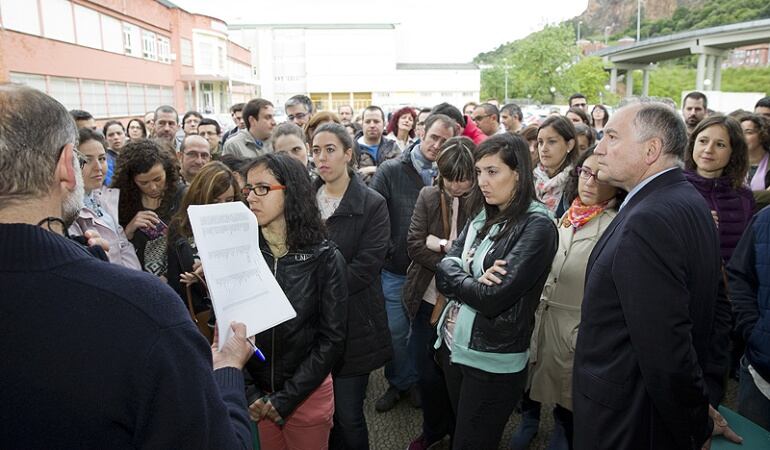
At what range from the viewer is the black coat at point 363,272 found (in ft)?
9.20

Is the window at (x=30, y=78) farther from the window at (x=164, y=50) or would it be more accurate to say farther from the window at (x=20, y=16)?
the window at (x=164, y=50)

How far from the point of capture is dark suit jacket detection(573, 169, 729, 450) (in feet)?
6.02

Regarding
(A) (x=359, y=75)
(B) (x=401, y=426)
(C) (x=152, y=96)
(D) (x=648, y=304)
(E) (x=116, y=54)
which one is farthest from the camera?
(A) (x=359, y=75)

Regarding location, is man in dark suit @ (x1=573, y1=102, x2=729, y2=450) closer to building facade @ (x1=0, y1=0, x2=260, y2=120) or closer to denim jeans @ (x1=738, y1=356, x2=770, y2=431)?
denim jeans @ (x1=738, y1=356, x2=770, y2=431)

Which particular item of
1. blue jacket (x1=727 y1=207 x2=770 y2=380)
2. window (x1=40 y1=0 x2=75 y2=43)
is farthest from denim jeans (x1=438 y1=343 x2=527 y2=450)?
window (x1=40 y1=0 x2=75 y2=43)

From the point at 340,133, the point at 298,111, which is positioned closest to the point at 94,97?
the point at 298,111

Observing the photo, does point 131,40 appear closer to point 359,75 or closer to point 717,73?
point 359,75

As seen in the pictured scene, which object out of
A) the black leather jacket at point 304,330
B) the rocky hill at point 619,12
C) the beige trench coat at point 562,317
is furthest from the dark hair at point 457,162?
the rocky hill at point 619,12

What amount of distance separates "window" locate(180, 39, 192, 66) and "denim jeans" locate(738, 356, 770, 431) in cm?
4407

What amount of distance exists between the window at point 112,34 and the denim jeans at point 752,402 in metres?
32.2

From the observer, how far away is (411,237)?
351 cm

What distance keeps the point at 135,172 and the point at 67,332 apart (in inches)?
107

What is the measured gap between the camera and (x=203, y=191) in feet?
9.78

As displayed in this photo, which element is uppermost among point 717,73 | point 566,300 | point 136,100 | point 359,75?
point 359,75
